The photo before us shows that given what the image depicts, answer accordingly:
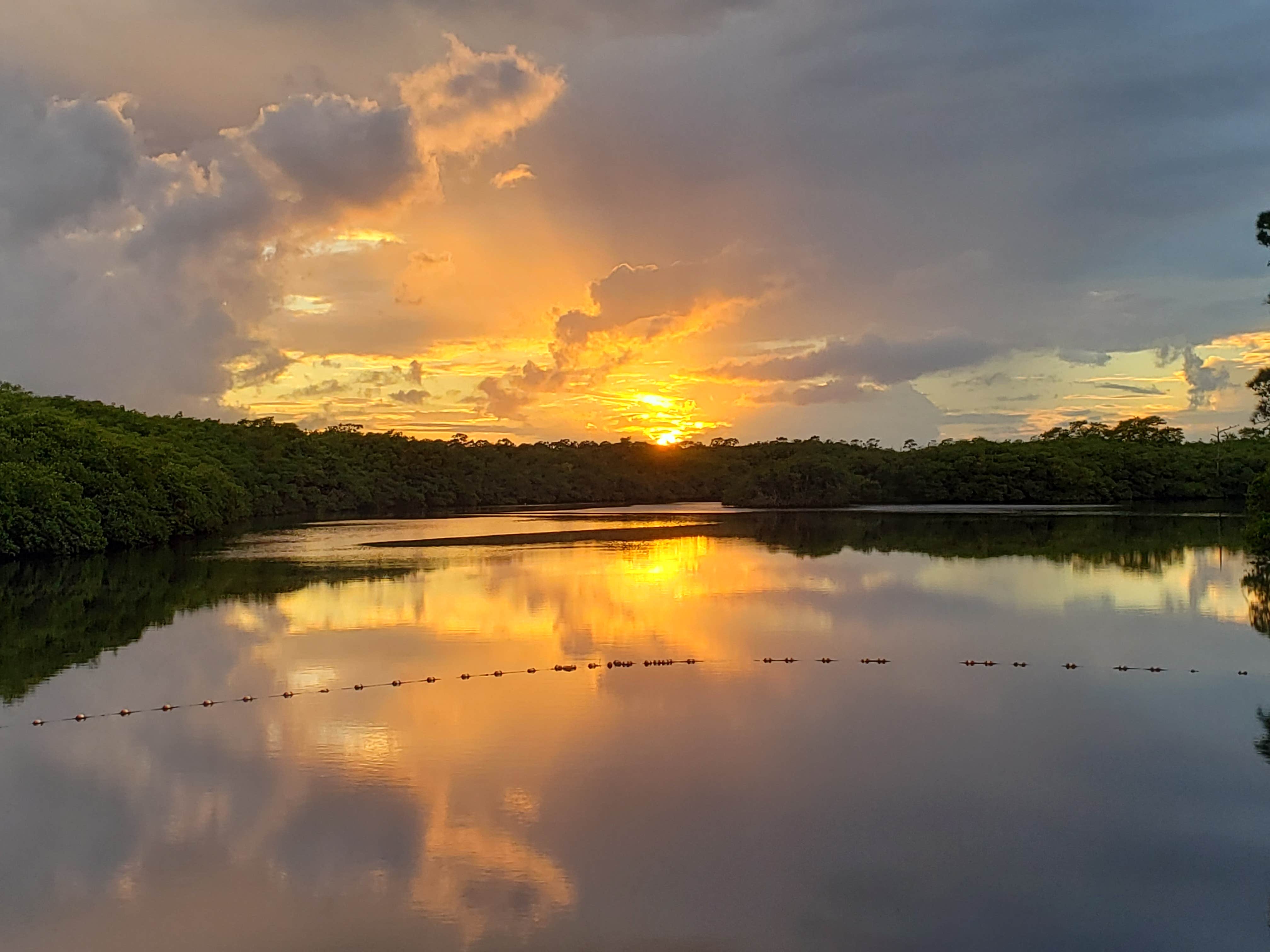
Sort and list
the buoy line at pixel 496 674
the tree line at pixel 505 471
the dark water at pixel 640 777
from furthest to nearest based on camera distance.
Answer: the tree line at pixel 505 471 < the buoy line at pixel 496 674 < the dark water at pixel 640 777

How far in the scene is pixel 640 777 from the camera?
9.01 metres

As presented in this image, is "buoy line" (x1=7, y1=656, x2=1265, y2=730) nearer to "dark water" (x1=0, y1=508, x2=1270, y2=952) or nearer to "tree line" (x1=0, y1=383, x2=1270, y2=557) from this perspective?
"dark water" (x1=0, y1=508, x2=1270, y2=952)

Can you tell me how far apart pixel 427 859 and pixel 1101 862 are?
13.9 ft

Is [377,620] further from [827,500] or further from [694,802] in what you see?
[827,500]

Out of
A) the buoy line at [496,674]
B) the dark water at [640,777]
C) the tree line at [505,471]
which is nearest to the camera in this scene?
the dark water at [640,777]

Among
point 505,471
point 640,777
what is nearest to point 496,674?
point 640,777

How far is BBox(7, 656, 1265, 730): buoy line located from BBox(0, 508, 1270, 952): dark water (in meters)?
0.12

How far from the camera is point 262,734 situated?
423 inches

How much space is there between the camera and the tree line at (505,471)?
3284 cm

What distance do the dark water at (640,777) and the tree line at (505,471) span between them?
14345 mm

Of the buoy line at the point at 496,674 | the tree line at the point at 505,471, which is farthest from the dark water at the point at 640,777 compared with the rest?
the tree line at the point at 505,471

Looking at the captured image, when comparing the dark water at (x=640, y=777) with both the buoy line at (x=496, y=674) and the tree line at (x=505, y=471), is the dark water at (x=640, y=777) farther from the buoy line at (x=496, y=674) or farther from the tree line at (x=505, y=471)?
the tree line at (x=505, y=471)

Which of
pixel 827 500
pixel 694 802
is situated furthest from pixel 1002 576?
pixel 827 500

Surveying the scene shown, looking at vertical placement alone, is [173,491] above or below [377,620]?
above
